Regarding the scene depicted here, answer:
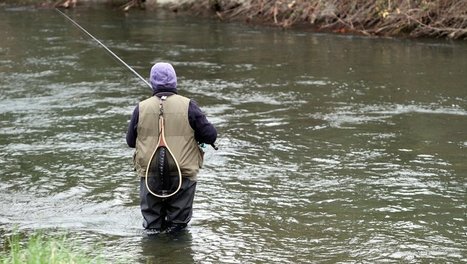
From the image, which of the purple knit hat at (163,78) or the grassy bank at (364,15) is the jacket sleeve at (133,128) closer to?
the purple knit hat at (163,78)

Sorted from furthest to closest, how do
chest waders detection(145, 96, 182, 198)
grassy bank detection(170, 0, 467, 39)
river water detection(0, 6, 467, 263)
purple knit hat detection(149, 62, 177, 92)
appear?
grassy bank detection(170, 0, 467, 39)
river water detection(0, 6, 467, 263)
purple knit hat detection(149, 62, 177, 92)
chest waders detection(145, 96, 182, 198)

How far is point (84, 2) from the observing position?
31.2 meters

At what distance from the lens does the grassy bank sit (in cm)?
1973

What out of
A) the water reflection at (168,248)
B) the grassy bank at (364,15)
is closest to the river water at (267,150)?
the water reflection at (168,248)

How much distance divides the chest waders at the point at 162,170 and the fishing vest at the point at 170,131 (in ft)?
0.11

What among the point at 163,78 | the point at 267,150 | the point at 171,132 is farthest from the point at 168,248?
the point at 267,150

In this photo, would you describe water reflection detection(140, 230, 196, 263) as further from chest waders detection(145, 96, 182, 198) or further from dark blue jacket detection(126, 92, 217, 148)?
dark blue jacket detection(126, 92, 217, 148)

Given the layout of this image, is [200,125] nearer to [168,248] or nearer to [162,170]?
[162,170]

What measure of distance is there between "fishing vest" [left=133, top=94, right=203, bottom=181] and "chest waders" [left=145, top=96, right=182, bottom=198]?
34 millimetres

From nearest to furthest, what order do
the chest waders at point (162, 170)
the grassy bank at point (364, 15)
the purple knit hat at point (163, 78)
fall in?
the chest waders at point (162, 170) < the purple knit hat at point (163, 78) < the grassy bank at point (364, 15)

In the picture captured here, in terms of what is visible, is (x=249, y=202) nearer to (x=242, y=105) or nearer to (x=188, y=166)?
(x=188, y=166)

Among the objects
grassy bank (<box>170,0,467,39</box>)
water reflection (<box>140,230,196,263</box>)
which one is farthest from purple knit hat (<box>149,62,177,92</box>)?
grassy bank (<box>170,0,467,39</box>)

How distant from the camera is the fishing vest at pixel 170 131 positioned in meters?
6.42

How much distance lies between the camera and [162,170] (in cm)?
639
